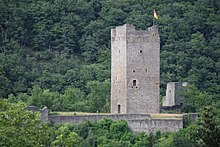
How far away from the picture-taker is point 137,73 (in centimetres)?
6706

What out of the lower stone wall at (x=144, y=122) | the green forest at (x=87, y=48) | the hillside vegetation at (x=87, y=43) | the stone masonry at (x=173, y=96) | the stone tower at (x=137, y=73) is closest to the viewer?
the lower stone wall at (x=144, y=122)

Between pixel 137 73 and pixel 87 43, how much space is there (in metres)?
26.2

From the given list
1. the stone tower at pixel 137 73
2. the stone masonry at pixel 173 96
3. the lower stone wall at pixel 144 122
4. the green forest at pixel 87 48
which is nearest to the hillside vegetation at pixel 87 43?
the green forest at pixel 87 48

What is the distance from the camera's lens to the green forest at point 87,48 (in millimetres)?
76125

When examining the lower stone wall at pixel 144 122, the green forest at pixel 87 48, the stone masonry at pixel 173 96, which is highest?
the green forest at pixel 87 48

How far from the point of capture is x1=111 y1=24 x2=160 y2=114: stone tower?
6688cm

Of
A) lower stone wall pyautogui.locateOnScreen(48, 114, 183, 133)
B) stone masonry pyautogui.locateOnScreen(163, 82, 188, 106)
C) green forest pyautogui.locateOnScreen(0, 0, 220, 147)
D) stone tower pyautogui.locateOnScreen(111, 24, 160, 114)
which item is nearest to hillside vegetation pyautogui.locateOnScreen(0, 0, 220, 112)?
green forest pyautogui.locateOnScreen(0, 0, 220, 147)

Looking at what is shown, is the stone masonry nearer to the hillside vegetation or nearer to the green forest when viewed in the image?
the green forest

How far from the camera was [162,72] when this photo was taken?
88875 mm

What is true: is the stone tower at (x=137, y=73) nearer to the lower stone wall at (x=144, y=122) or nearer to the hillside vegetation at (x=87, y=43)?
the lower stone wall at (x=144, y=122)

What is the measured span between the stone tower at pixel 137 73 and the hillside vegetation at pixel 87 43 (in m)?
7.82

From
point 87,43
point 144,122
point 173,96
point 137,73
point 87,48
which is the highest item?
point 87,43

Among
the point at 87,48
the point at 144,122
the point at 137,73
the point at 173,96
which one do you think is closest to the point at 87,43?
the point at 87,48

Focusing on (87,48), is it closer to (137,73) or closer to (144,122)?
(137,73)
